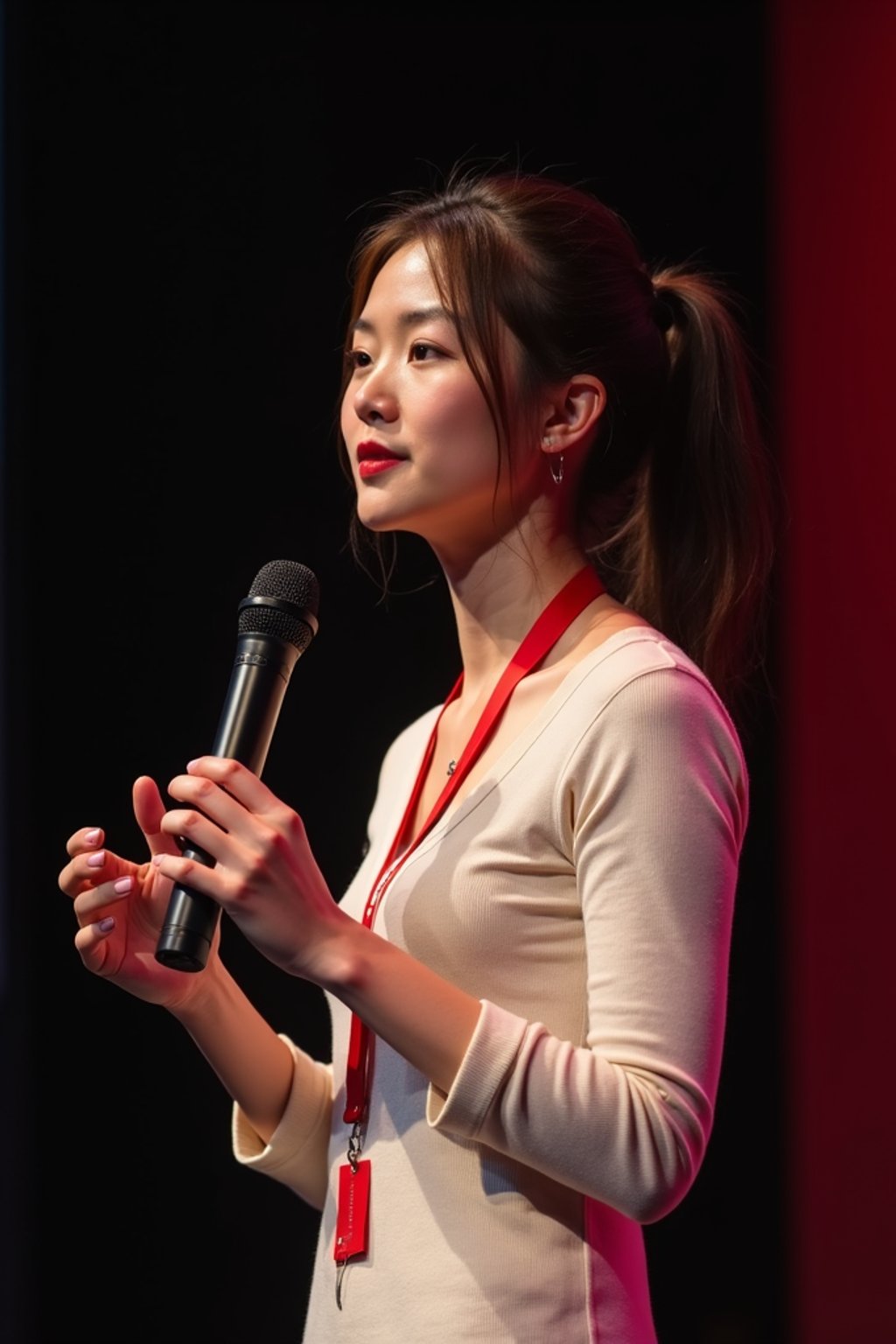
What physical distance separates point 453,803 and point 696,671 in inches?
10.3

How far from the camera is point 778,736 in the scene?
7.02ft

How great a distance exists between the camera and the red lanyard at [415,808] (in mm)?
1323

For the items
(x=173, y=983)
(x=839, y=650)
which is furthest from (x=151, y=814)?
(x=839, y=650)

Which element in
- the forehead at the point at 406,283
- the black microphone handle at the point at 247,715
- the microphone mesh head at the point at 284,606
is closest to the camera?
the black microphone handle at the point at 247,715

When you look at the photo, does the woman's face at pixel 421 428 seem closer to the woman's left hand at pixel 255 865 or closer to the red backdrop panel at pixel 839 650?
the woman's left hand at pixel 255 865

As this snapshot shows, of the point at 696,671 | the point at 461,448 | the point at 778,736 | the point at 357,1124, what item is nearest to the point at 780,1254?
the point at 778,736

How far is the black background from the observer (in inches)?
92.9

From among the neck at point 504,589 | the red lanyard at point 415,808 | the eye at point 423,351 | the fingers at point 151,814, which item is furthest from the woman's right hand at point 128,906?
the eye at point 423,351

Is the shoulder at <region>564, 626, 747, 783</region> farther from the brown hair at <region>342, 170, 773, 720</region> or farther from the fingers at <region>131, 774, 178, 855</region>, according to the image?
the fingers at <region>131, 774, 178, 855</region>

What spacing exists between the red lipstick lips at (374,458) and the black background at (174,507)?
972mm

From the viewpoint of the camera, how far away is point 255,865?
3.54 feet

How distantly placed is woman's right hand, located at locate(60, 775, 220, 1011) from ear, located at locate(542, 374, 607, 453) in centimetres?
52

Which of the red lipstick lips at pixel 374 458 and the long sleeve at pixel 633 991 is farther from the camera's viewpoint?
the red lipstick lips at pixel 374 458

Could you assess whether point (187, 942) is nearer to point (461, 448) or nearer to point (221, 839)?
point (221, 839)
